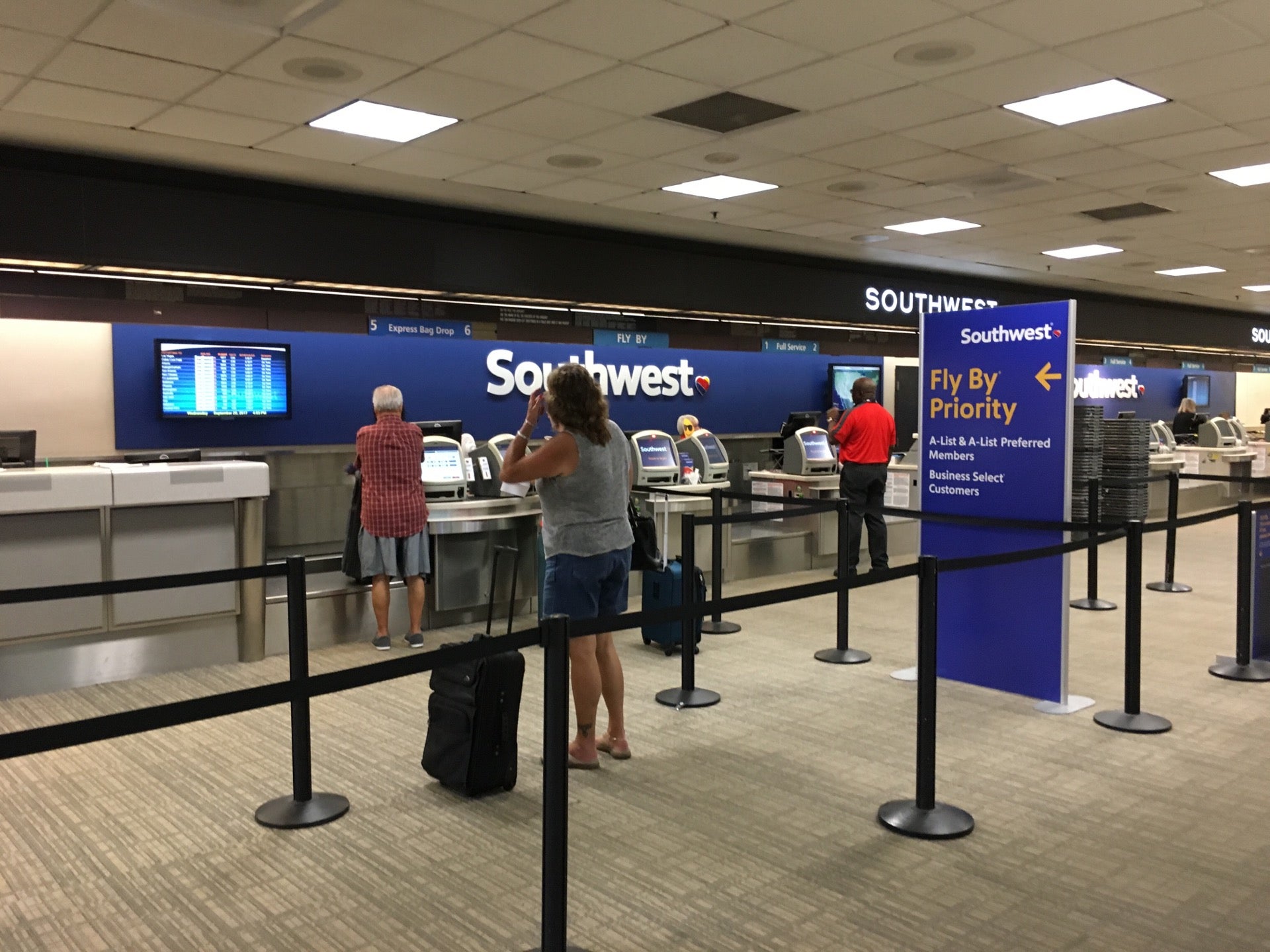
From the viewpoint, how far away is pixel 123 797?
13.1 ft

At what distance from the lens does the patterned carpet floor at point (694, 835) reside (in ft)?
9.68

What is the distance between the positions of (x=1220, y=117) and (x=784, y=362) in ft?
23.6

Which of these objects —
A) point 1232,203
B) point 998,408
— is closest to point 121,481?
point 998,408

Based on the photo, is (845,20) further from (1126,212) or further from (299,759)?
(1126,212)

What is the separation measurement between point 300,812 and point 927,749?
2.21 m

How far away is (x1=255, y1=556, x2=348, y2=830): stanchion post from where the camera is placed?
3686 mm

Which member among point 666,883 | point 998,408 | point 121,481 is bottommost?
point 666,883

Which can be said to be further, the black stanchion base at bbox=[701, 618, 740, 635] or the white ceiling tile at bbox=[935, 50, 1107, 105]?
the black stanchion base at bbox=[701, 618, 740, 635]

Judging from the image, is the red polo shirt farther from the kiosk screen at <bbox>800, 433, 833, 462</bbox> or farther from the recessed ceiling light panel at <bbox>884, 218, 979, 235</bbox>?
the recessed ceiling light panel at <bbox>884, 218, 979, 235</bbox>

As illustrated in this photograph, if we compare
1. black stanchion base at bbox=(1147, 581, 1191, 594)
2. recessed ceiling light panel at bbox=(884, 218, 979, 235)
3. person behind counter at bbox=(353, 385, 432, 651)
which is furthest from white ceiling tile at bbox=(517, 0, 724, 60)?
black stanchion base at bbox=(1147, 581, 1191, 594)

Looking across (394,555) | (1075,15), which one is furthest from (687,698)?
(1075,15)

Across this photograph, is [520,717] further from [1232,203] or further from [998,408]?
[1232,203]

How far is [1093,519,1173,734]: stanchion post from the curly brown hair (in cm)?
242

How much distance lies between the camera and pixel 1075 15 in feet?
15.0
